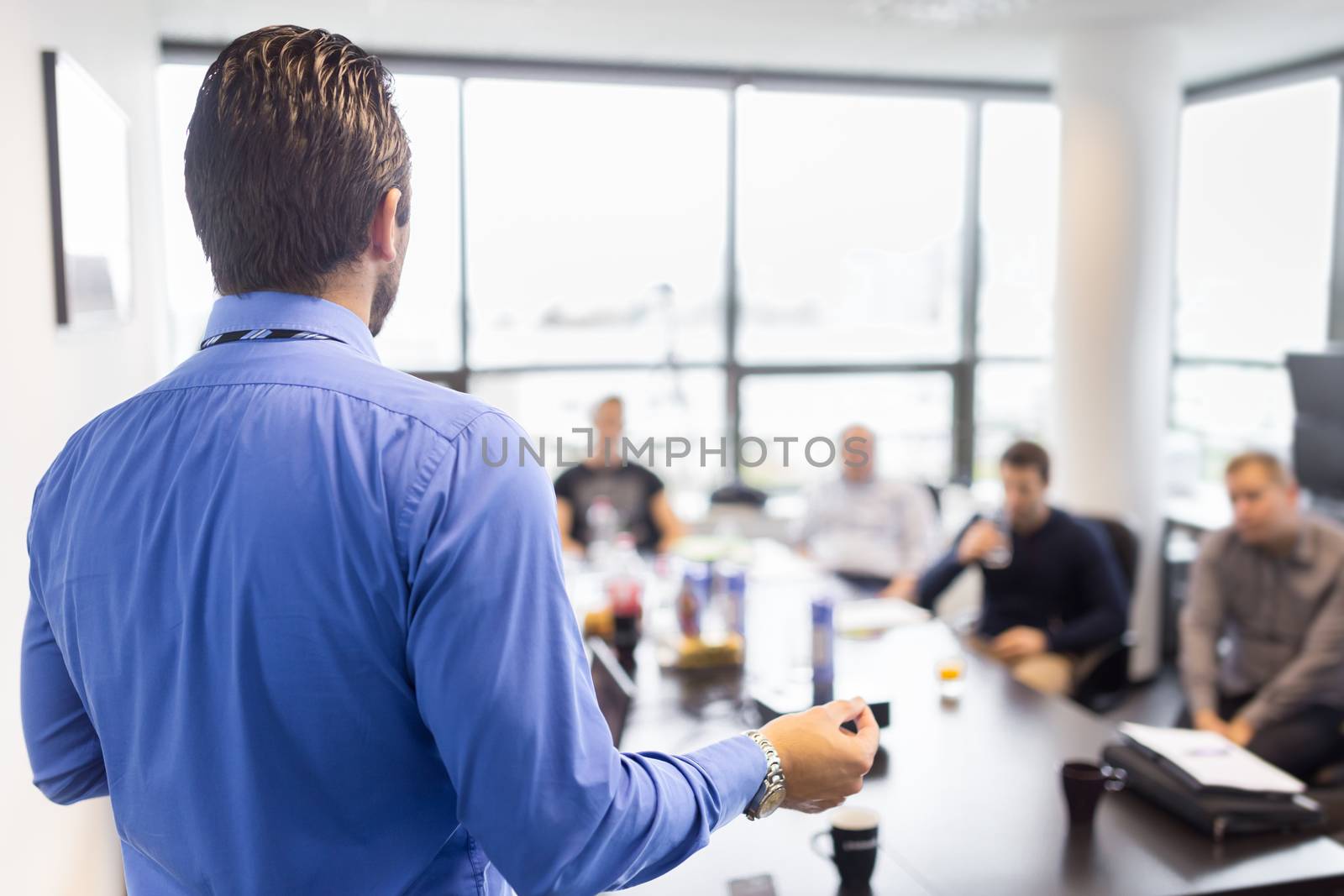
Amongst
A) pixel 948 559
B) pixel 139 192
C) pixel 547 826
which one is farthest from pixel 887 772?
pixel 139 192

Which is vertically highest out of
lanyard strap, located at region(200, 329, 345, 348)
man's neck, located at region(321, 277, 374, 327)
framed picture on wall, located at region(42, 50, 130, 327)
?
framed picture on wall, located at region(42, 50, 130, 327)

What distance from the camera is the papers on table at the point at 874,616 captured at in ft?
10.3

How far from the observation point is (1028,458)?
378 centimetres

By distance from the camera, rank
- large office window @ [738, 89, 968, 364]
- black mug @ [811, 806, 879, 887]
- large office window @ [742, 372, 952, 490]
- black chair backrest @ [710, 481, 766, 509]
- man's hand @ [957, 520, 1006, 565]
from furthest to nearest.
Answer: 1. large office window @ [742, 372, 952, 490]
2. large office window @ [738, 89, 968, 364]
3. black chair backrest @ [710, 481, 766, 509]
4. man's hand @ [957, 520, 1006, 565]
5. black mug @ [811, 806, 879, 887]

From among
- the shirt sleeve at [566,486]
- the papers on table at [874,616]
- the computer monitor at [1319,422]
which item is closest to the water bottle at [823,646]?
the papers on table at [874,616]

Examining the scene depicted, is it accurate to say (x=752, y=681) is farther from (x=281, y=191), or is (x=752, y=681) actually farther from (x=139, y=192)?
(x=139, y=192)

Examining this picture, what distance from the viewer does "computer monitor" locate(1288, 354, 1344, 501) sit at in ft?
14.2

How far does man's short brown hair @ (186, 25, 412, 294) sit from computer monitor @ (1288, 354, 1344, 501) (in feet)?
14.7

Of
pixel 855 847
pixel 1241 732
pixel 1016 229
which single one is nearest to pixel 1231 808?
pixel 855 847

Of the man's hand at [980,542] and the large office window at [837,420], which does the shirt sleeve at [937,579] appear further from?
the large office window at [837,420]

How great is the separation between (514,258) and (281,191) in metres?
4.67

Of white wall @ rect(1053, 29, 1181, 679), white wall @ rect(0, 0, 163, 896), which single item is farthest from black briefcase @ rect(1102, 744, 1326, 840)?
white wall @ rect(1053, 29, 1181, 679)

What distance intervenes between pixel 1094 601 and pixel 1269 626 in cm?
52

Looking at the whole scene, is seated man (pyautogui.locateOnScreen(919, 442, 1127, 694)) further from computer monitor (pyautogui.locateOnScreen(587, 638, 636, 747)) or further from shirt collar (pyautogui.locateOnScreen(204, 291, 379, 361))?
shirt collar (pyautogui.locateOnScreen(204, 291, 379, 361))
